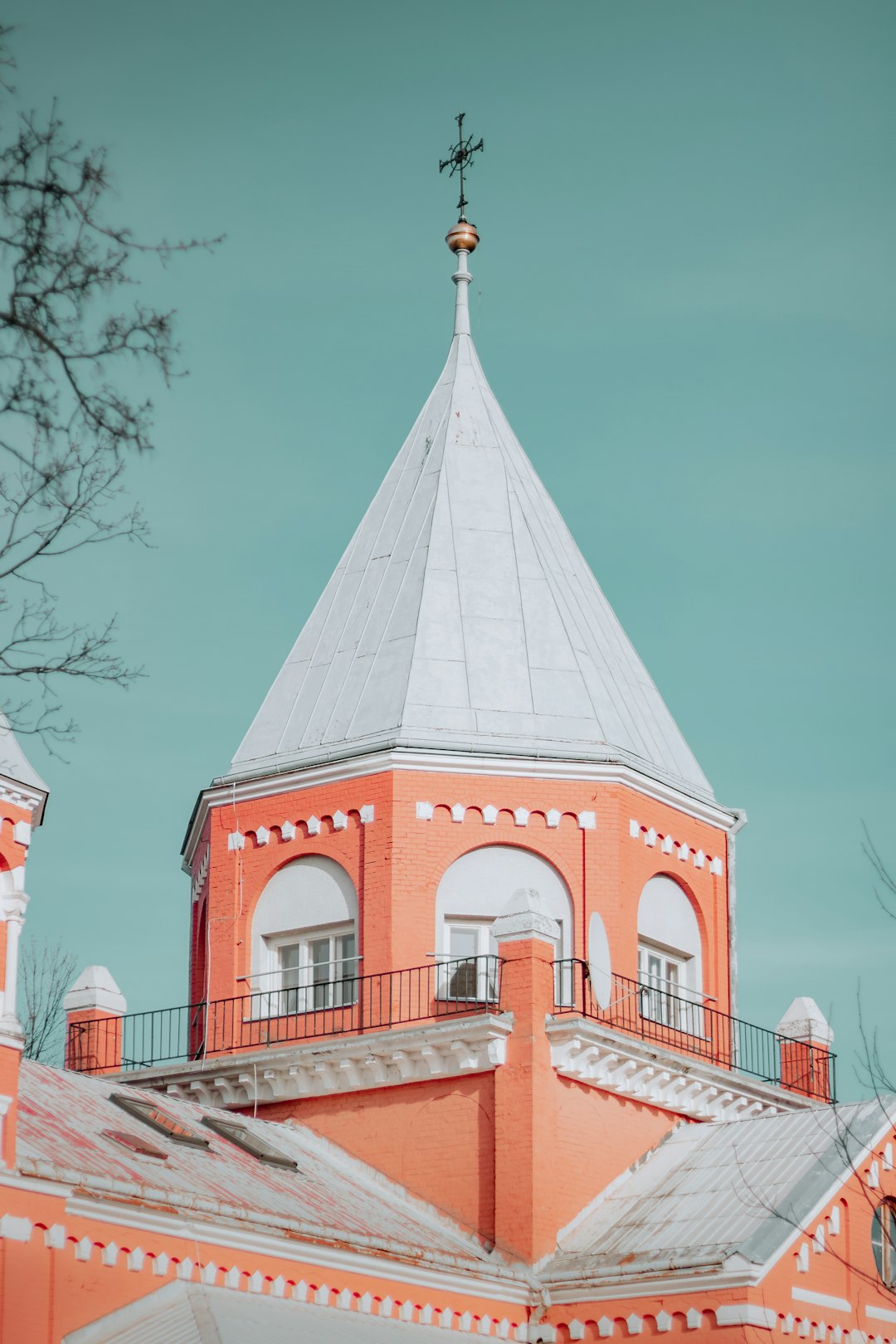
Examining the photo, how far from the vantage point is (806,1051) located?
101 feet

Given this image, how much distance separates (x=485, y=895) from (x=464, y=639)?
400cm

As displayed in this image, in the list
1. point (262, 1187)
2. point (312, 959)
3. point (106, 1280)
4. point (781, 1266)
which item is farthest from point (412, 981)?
point (106, 1280)

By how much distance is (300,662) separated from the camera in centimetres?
3102

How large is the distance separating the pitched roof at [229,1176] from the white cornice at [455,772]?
4676mm

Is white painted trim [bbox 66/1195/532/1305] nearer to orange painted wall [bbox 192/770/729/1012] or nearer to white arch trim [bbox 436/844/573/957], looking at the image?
orange painted wall [bbox 192/770/729/1012]

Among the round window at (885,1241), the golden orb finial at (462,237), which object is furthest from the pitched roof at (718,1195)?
the golden orb finial at (462,237)

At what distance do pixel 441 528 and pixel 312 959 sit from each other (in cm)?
702

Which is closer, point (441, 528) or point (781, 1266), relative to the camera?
point (781, 1266)

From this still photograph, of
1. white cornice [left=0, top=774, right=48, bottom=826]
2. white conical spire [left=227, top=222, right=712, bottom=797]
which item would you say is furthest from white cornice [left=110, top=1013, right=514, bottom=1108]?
white cornice [left=0, top=774, right=48, bottom=826]

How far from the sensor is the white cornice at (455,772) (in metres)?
27.7

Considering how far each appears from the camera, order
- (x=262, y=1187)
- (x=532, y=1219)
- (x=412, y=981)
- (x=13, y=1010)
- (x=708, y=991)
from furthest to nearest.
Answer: (x=708, y=991) < (x=412, y=981) < (x=532, y=1219) < (x=262, y=1187) < (x=13, y=1010)

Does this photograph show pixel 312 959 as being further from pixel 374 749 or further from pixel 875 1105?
pixel 875 1105

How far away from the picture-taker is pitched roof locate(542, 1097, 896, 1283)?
76.9ft

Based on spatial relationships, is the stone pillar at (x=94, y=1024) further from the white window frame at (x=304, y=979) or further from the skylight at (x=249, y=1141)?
the skylight at (x=249, y=1141)
